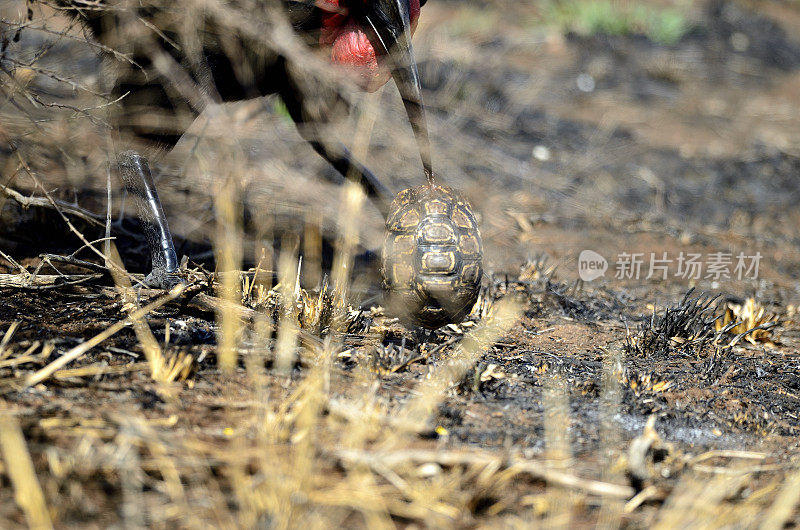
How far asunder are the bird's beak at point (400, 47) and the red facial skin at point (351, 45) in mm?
53

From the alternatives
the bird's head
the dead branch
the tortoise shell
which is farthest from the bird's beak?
the dead branch

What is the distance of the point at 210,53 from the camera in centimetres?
259

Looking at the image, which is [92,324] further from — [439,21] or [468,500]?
[439,21]

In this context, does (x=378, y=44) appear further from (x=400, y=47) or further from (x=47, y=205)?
(x=47, y=205)

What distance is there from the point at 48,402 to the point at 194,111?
4.13 ft

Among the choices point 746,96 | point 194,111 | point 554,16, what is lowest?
point 194,111

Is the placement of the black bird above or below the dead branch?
above

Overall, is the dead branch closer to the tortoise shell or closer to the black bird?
the black bird

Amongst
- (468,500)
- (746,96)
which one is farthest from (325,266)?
(746,96)

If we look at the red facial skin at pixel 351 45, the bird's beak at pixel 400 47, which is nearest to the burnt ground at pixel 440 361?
the bird's beak at pixel 400 47

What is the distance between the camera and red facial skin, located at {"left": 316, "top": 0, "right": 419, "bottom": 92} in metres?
2.52

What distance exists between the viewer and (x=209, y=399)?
1920mm

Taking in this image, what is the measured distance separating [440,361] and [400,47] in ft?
3.54

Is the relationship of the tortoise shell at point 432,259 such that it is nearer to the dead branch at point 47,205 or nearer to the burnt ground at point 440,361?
the burnt ground at point 440,361
